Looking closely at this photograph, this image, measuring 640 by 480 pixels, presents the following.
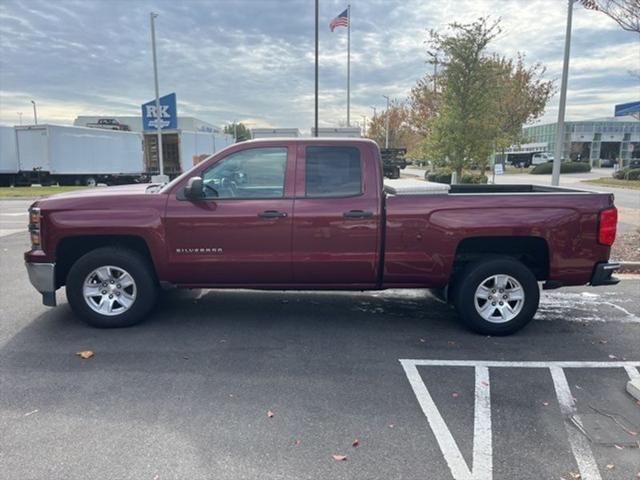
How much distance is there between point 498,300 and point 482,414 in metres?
1.73

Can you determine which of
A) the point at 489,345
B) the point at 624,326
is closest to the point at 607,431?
the point at 489,345

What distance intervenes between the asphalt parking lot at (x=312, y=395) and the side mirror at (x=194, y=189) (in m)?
1.40

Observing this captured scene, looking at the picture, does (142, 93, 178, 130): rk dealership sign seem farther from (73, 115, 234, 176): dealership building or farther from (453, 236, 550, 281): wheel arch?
(453, 236, 550, 281): wheel arch

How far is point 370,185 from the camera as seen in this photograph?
474cm

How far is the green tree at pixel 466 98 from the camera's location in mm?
13477

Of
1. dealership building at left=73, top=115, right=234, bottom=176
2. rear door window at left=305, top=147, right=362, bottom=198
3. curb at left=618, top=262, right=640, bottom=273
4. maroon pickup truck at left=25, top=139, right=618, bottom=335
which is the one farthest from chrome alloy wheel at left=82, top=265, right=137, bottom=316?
dealership building at left=73, top=115, right=234, bottom=176

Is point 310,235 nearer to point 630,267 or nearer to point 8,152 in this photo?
point 630,267

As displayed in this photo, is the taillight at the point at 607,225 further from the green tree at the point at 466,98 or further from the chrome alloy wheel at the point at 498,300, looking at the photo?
the green tree at the point at 466,98

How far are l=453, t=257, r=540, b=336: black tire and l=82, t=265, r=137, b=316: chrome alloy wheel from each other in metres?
3.34

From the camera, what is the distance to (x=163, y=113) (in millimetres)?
25109

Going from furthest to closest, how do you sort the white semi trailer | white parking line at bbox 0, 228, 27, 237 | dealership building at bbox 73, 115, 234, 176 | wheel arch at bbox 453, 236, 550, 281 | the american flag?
dealership building at bbox 73, 115, 234, 176, the american flag, the white semi trailer, white parking line at bbox 0, 228, 27, 237, wheel arch at bbox 453, 236, 550, 281

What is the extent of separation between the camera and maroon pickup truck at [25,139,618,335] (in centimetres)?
466

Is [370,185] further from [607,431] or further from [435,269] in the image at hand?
[607,431]

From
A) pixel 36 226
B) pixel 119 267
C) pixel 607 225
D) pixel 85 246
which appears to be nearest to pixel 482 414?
pixel 607 225
